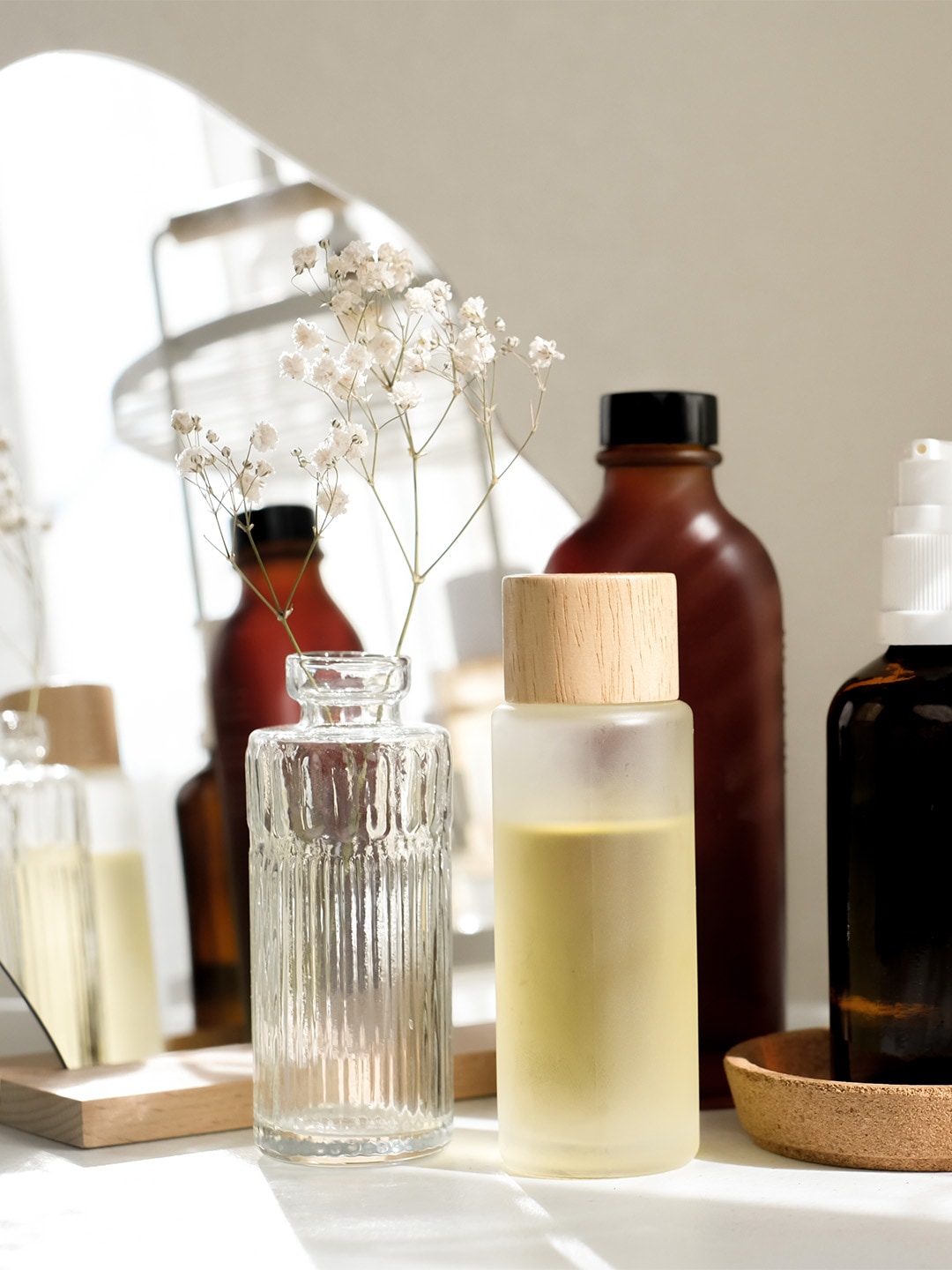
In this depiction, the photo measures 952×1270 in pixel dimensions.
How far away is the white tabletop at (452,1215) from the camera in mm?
500

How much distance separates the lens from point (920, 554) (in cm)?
61

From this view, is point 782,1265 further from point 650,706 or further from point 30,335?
point 30,335

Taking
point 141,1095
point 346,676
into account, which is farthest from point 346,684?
point 141,1095

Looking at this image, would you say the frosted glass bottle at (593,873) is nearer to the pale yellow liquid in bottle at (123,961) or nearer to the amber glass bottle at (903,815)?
the amber glass bottle at (903,815)

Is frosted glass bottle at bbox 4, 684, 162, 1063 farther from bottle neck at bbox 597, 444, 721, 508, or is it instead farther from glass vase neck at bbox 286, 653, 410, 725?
bottle neck at bbox 597, 444, 721, 508

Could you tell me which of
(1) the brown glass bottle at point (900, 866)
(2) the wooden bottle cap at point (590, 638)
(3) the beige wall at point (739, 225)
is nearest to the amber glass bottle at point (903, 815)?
(1) the brown glass bottle at point (900, 866)

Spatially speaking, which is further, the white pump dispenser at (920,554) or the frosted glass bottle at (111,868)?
the frosted glass bottle at (111,868)

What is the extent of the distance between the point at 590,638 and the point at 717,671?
0.15 m

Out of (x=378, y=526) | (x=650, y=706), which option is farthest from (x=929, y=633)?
(x=378, y=526)

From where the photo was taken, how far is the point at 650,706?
584mm

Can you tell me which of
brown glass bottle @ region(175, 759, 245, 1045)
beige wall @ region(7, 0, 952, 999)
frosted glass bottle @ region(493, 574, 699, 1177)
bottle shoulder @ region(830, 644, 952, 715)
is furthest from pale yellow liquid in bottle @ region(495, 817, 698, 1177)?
beige wall @ region(7, 0, 952, 999)

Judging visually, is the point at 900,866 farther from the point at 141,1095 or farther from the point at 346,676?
the point at 141,1095

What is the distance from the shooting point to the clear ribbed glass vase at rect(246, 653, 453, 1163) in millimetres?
610

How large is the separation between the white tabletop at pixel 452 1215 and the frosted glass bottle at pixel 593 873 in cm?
3
